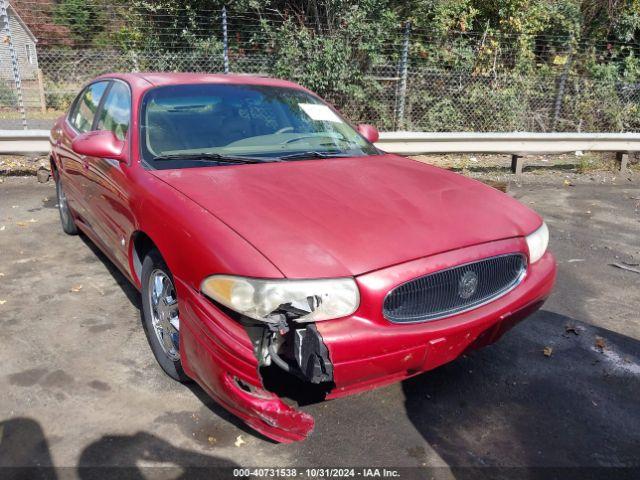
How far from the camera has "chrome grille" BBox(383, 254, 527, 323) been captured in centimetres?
235

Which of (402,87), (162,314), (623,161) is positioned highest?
(402,87)

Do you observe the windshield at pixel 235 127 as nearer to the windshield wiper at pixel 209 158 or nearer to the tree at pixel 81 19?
the windshield wiper at pixel 209 158

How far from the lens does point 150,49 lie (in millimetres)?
10641

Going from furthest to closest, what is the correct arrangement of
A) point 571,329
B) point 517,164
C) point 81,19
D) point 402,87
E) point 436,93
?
point 81,19, point 436,93, point 402,87, point 517,164, point 571,329

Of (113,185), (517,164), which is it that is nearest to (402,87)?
(517,164)

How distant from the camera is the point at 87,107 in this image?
15.2ft

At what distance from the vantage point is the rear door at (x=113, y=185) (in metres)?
3.23

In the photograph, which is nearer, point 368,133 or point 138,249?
point 138,249

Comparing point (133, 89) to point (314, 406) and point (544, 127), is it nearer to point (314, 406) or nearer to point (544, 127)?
point (314, 406)

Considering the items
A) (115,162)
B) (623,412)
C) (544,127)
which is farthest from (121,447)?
(544,127)

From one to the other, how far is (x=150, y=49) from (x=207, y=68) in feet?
4.68

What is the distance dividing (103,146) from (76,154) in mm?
1167

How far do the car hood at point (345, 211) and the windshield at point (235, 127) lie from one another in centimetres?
21

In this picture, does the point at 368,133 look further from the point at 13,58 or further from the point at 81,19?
A: the point at 81,19
